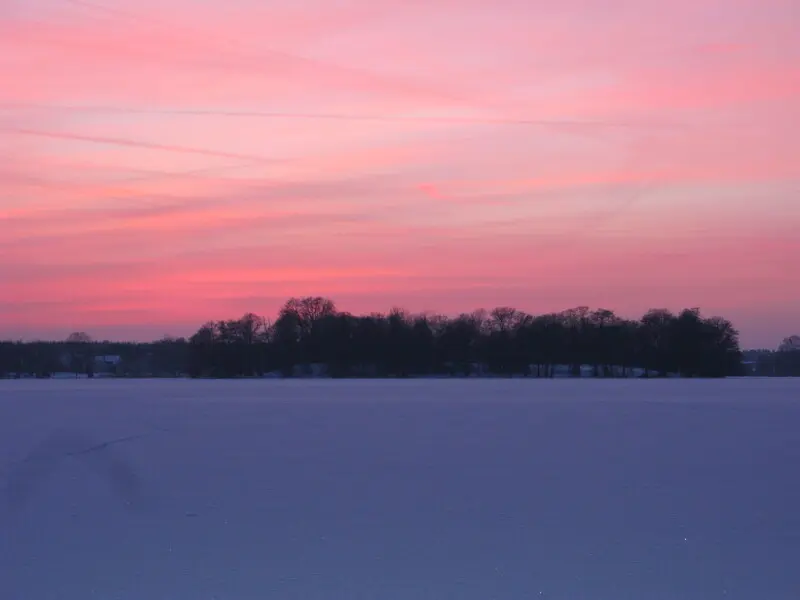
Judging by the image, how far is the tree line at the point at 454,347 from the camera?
2707 inches

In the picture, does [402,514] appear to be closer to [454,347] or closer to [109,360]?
[454,347]

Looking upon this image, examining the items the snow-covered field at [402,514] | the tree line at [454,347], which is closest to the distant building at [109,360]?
the tree line at [454,347]

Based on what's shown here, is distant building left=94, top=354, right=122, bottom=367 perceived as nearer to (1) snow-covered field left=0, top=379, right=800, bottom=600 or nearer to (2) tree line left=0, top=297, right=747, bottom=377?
(2) tree line left=0, top=297, right=747, bottom=377

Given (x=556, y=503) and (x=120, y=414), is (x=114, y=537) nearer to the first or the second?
(x=556, y=503)

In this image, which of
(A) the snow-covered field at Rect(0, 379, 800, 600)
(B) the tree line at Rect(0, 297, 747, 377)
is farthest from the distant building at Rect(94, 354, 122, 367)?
(A) the snow-covered field at Rect(0, 379, 800, 600)

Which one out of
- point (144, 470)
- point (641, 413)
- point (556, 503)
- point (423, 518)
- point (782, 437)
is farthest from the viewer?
point (641, 413)

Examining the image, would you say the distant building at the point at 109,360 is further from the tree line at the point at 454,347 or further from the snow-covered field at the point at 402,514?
the snow-covered field at the point at 402,514

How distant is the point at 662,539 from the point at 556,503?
67.9 inches

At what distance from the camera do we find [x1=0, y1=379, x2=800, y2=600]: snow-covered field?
22.2 feet

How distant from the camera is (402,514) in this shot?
9.21 meters

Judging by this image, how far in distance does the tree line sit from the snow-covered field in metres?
52.0

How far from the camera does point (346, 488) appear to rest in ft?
34.9

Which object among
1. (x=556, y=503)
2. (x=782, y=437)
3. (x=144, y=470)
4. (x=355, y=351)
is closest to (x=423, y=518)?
(x=556, y=503)

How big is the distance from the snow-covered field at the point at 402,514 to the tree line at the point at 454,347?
171 feet
